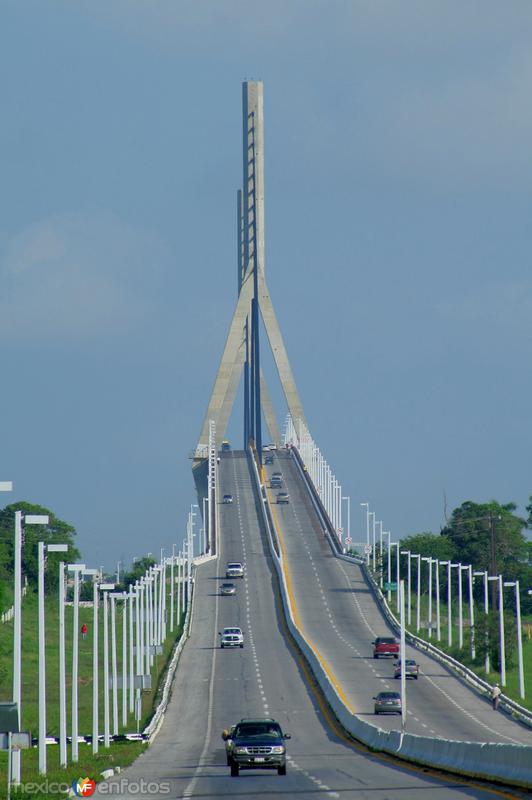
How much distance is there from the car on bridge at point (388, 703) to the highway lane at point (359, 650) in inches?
24.5

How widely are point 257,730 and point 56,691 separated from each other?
5010 centimetres

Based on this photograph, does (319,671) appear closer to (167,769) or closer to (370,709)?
(370,709)

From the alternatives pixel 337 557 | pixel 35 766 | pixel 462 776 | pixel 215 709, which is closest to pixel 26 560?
pixel 337 557

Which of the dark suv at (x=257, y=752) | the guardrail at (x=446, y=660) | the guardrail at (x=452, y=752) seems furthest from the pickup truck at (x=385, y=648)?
the dark suv at (x=257, y=752)

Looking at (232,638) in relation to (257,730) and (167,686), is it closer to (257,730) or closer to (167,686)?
(167,686)

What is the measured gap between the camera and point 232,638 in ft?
338

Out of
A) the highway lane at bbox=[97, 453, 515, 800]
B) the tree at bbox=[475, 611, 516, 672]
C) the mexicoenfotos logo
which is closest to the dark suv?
the highway lane at bbox=[97, 453, 515, 800]

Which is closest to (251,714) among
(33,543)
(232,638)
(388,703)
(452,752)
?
(388,703)

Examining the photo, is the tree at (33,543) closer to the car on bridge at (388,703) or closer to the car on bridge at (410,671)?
the car on bridge at (410,671)

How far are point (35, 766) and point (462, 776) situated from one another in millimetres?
16124

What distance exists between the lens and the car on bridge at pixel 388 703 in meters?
70.1

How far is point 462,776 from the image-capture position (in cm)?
3700

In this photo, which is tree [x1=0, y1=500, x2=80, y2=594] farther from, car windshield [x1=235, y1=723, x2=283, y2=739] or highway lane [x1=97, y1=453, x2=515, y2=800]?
car windshield [x1=235, y1=723, x2=283, y2=739]

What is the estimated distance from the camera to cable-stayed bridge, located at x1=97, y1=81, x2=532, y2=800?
121 ft
